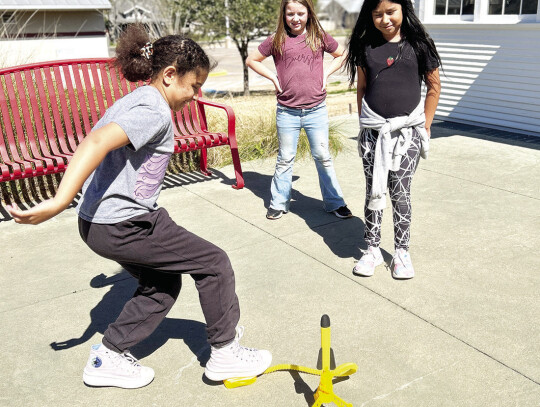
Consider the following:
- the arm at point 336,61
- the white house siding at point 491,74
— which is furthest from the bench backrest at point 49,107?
the white house siding at point 491,74

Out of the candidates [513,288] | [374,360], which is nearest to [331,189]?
[513,288]

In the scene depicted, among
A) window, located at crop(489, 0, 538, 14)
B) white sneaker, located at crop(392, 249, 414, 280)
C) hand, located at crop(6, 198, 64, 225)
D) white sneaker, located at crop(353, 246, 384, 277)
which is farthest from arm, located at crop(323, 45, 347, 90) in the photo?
window, located at crop(489, 0, 538, 14)

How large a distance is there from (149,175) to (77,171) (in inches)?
15.9

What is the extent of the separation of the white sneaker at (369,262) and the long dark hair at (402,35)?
1180 millimetres

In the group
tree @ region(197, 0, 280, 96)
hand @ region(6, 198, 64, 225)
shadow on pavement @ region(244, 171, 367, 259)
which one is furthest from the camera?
tree @ region(197, 0, 280, 96)

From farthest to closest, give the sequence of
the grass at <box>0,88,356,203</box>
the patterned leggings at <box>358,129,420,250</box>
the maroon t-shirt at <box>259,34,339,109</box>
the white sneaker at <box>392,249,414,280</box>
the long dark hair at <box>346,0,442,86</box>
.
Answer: the grass at <box>0,88,356,203</box> < the maroon t-shirt at <box>259,34,339,109</box> < the white sneaker at <box>392,249,414,280</box> < the patterned leggings at <box>358,129,420,250</box> < the long dark hair at <box>346,0,442,86</box>

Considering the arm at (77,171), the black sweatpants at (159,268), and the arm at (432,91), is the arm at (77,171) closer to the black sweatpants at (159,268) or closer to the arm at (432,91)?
the black sweatpants at (159,268)

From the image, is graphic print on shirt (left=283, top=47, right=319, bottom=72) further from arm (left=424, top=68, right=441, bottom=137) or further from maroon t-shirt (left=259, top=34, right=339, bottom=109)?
arm (left=424, top=68, right=441, bottom=137)

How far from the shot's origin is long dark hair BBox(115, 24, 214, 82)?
2723 millimetres

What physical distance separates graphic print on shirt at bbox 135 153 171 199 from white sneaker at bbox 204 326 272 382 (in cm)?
82

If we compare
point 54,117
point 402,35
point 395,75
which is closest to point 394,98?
point 395,75

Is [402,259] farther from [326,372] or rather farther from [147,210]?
[147,210]

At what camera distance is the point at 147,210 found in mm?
2770

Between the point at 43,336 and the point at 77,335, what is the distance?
7.6 inches
